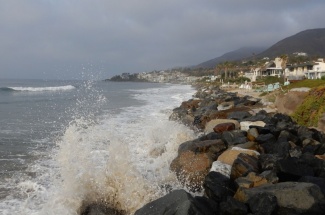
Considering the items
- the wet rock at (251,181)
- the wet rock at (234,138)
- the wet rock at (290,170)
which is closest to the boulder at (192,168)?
the wet rock at (251,181)

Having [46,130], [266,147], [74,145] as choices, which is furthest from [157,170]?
[46,130]

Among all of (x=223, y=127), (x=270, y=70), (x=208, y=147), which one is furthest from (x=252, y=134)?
(x=270, y=70)

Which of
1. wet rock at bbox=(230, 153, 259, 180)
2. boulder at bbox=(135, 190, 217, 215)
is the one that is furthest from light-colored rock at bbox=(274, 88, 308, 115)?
boulder at bbox=(135, 190, 217, 215)

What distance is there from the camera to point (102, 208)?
6.99 metres

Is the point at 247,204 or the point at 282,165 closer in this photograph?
the point at 247,204

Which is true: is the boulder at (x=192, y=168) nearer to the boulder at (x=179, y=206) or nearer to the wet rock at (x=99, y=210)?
the wet rock at (x=99, y=210)

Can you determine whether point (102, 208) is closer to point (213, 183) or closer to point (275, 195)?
point (213, 183)

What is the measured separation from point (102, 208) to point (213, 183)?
2343 millimetres

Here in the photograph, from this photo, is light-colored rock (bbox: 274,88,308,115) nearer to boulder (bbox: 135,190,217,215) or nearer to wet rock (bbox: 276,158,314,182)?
wet rock (bbox: 276,158,314,182)

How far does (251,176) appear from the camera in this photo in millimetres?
7277

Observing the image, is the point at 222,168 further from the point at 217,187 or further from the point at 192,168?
the point at 217,187

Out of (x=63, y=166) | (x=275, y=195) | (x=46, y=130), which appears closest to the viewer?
(x=275, y=195)

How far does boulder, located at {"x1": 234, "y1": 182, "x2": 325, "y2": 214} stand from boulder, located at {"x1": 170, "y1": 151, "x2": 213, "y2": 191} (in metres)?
2.23

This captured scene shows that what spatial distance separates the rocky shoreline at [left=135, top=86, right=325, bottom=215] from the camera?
19.7 feet
